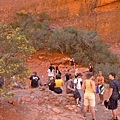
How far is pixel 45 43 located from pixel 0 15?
8.39m

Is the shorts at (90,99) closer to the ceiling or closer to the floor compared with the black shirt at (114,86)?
closer to the floor

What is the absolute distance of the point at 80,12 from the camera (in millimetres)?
29062

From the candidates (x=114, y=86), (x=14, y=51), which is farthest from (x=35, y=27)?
(x=114, y=86)

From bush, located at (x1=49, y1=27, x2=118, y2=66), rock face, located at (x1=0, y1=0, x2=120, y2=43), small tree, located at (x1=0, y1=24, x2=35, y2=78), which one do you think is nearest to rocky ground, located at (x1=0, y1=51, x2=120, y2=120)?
small tree, located at (x1=0, y1=24, x2=35, y2=78)

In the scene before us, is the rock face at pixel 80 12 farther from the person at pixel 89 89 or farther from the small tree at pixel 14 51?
the small tree at pixel 14 51

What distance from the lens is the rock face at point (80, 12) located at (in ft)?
90.5

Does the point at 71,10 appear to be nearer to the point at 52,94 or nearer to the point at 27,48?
the point at 52,94

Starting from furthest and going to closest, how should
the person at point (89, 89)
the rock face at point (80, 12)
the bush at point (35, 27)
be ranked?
the rock face at point (80, 12) → the bush at point (35, 27) → the person at point (89, 89)

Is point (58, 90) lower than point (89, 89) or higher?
lower

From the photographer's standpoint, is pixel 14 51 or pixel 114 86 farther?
pixel 114 86

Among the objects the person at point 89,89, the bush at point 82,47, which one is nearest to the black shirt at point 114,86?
the person at point 89,89

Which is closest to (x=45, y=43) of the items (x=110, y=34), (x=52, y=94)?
(x=110, y=34)

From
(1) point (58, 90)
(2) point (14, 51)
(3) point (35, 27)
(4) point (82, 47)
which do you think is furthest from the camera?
(3) point (35, 27)

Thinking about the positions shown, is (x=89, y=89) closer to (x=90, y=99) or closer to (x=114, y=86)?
(x=90, y=99)
